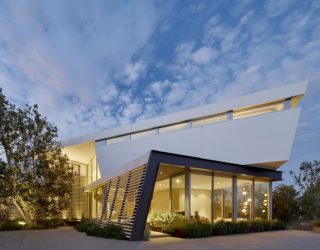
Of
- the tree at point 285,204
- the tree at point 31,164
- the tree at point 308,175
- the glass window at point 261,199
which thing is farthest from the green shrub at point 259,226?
the tree at point 308,175

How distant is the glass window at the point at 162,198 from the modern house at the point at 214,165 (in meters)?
0.02

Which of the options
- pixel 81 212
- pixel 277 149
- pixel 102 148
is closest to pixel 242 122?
pixel 277 149

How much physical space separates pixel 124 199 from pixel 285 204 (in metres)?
14.8

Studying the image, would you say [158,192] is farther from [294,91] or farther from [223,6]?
[223,6]

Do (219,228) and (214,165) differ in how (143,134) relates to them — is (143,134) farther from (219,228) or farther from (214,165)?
(219,228)

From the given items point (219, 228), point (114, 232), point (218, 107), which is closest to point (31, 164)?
point (114, 232)

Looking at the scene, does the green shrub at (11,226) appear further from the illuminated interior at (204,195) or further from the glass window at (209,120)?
the glass window at (209,120)

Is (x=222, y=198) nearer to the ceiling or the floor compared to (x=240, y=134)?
nearer to the floor

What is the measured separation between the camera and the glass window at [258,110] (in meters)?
16.5

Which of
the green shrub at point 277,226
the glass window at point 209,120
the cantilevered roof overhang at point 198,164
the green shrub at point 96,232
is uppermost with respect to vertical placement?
the glass window at point 209,120

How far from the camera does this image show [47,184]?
20219mm

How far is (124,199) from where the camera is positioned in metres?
13.6

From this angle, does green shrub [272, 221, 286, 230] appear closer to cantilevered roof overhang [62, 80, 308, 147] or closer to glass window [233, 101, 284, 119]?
glass window [233, 101, 284, 119]

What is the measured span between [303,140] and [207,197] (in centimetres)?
2626
